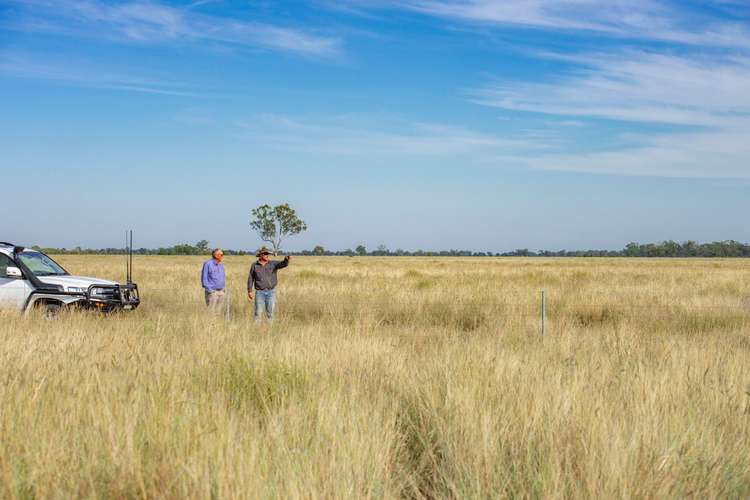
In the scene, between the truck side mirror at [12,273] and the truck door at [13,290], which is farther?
Answer: the truck side mirror at [12,273]

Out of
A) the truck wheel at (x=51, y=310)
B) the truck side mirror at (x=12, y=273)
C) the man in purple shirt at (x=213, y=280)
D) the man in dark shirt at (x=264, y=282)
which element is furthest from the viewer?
the man in purple shirt at (x=213, y=280)

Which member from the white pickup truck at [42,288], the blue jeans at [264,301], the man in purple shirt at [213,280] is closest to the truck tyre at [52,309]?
the white pickup truck at [42,288]

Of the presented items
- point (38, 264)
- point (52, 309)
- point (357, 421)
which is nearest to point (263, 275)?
point (52, 309)

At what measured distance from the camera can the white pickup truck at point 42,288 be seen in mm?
13367

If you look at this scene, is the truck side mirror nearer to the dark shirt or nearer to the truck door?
the truck door

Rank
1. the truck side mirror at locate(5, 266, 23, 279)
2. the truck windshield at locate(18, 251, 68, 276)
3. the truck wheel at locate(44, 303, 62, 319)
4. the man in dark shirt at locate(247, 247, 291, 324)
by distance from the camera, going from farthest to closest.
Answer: the man in dark shirt at locate(247, 247, 291, 324), the truck windshield at locate(18, 251, 68, 276), the truck side mirror at locate(5, 266, 23, 279), the truck wheel at locate(44, 303, 62, 319)

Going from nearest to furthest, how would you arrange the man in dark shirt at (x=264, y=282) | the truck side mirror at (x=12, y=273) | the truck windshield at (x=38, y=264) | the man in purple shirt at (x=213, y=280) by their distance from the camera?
1. the truck side mirror at (x=12, y=273)
2. the truck windshield at (x=38, y=264)
3. the man in dark shirt at (x=264, y=282)
4. the man in purple shirt at (x=213, y=280)

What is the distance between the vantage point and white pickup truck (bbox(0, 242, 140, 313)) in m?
13.4

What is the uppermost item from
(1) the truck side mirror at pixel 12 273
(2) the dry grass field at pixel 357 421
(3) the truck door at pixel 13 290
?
(1) the truck side mirror at pixel 12 273

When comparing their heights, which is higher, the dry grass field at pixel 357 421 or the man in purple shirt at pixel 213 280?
the man in purple shirt at pixel 213 280

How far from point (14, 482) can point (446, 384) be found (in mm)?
3757

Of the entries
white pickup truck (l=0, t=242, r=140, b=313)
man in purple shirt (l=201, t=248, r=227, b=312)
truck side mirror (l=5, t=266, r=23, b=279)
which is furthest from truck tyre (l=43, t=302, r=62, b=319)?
man in purple shirt (l=201, t=248, r=227, b=312)

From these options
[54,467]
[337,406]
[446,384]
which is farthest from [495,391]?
[54,467]

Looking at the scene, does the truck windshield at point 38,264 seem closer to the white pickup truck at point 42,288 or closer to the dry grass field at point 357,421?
the white pickup truck at point 42,288
